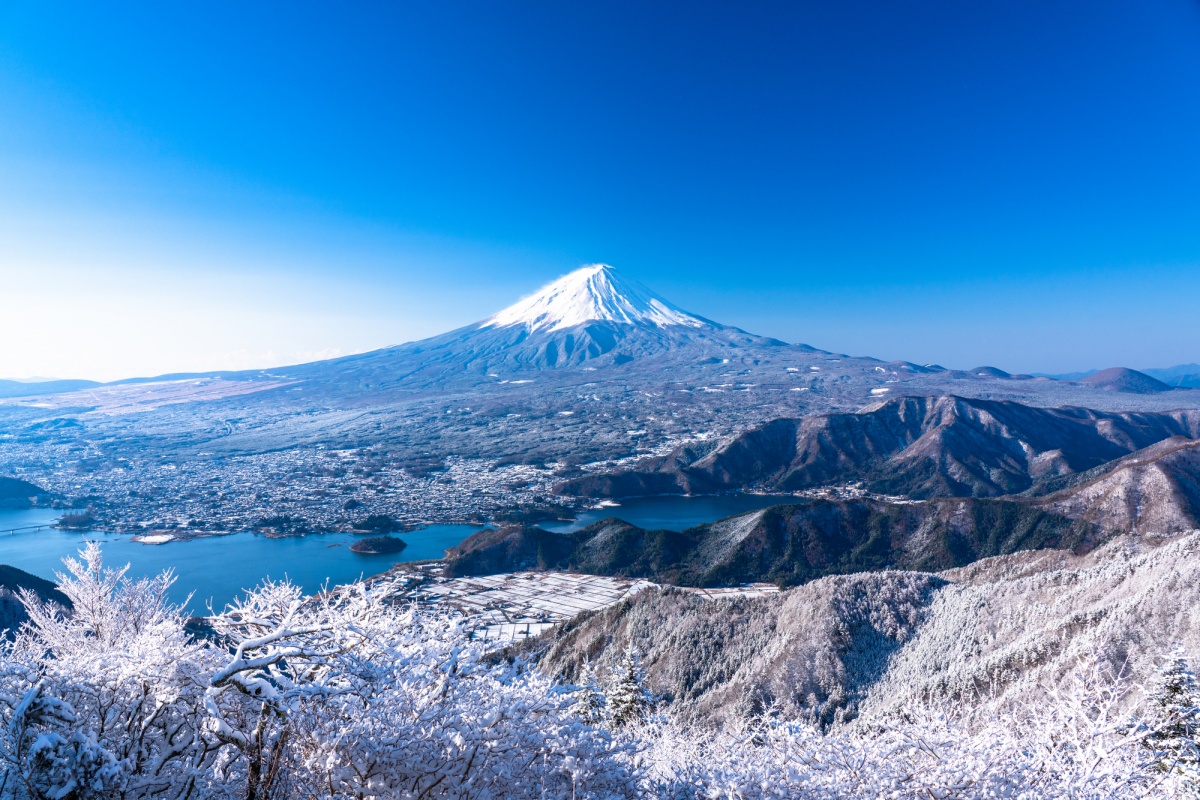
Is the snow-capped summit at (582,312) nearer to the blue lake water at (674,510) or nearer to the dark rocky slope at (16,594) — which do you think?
the blue lake water at (674,510)

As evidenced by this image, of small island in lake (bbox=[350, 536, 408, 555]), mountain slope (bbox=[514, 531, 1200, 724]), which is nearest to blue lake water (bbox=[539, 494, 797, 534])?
→ small island in lake (bbox=[350, 536, 408, 555])

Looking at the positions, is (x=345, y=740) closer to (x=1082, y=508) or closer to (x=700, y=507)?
(x=1082, y=508)

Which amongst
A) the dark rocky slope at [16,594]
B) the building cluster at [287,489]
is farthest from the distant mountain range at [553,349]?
the dark rocky slope at [16,594]

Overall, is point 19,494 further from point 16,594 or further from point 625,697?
point 625,697

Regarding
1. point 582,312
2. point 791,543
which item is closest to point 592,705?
point 791,543

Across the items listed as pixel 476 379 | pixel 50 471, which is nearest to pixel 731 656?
pixel 50 471

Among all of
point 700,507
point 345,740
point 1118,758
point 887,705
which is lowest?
point 700,507
